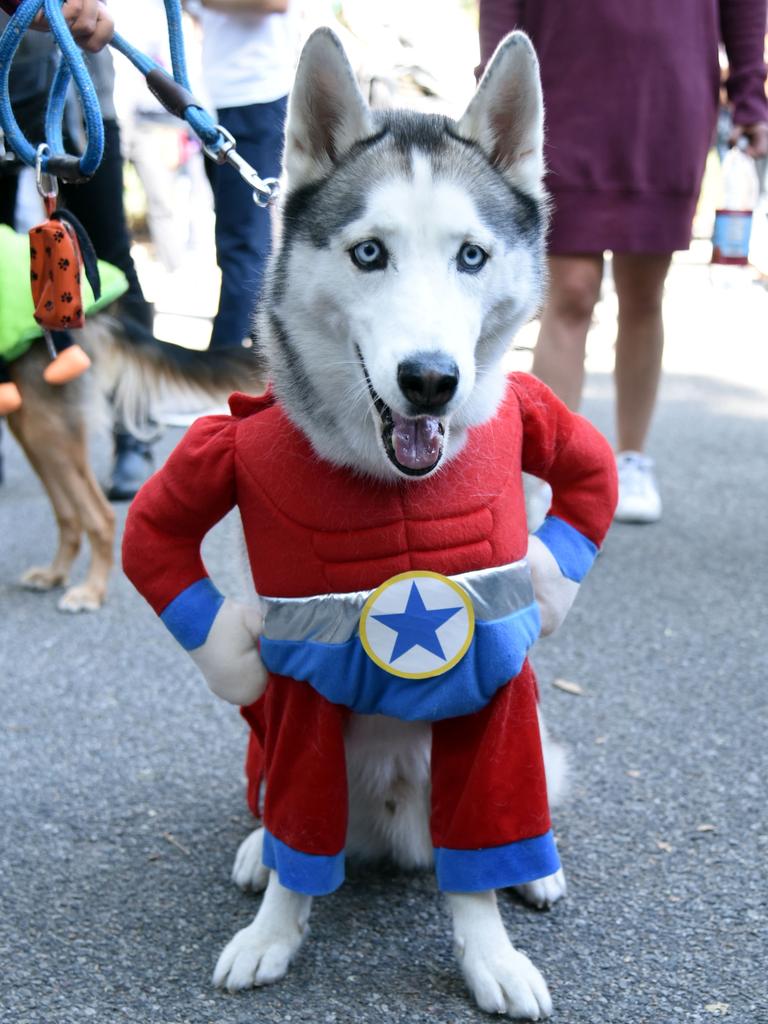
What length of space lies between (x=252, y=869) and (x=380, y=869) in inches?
9.8

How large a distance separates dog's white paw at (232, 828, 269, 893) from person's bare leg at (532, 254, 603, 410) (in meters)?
2.04

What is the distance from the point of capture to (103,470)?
5145mm

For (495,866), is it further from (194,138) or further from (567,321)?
(194,138)

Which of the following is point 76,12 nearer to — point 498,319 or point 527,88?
point 527,88

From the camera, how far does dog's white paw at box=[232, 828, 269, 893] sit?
6.82 feet

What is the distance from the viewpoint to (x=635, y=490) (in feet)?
14.1

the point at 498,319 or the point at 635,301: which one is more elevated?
the point at 498,319

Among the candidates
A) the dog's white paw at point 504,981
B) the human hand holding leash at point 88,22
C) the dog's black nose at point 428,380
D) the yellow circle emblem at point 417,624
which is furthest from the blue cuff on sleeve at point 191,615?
the human hand holding leash at point 88,22

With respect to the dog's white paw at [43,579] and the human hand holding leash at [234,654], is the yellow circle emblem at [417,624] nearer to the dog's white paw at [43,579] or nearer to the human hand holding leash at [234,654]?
the human hand holding leash at [234,654]

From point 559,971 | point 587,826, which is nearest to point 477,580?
point 559,971

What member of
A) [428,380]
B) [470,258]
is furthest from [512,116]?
[428,380]

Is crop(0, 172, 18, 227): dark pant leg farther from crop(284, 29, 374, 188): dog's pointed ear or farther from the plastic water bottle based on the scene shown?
crop(284, 29, 374, 188): dog's pointed ear

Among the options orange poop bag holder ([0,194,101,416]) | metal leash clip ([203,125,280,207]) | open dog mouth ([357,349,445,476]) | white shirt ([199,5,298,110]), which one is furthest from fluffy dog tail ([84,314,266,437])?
open dog mouth ([357,349,445,476])

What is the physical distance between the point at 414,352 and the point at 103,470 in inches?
153
